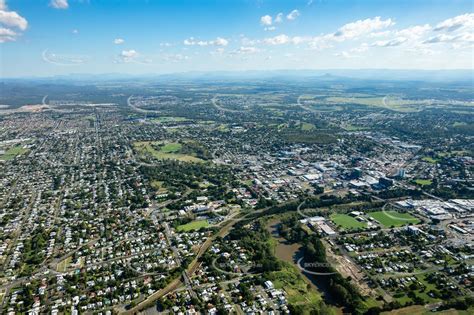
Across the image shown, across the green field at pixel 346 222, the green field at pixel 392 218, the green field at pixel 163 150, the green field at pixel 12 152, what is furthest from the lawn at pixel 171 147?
the green field at pixel 392 218

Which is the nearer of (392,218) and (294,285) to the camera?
(294,285)

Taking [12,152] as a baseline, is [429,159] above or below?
below

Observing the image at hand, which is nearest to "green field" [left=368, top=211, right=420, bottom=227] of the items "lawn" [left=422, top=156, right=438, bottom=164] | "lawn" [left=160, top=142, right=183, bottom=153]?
"lawn" [left=422, top=156, right=438, bottom=164]

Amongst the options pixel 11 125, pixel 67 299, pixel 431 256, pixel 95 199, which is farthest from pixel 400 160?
pixel 11 125

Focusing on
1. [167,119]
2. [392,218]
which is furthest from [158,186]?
[167,119]

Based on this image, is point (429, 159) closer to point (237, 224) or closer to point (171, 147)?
point (237, 224)

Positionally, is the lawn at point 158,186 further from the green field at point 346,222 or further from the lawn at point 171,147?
the green field at point 346,222

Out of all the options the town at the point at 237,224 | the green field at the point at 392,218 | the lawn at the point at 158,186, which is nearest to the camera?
the town at the point at 237,224
